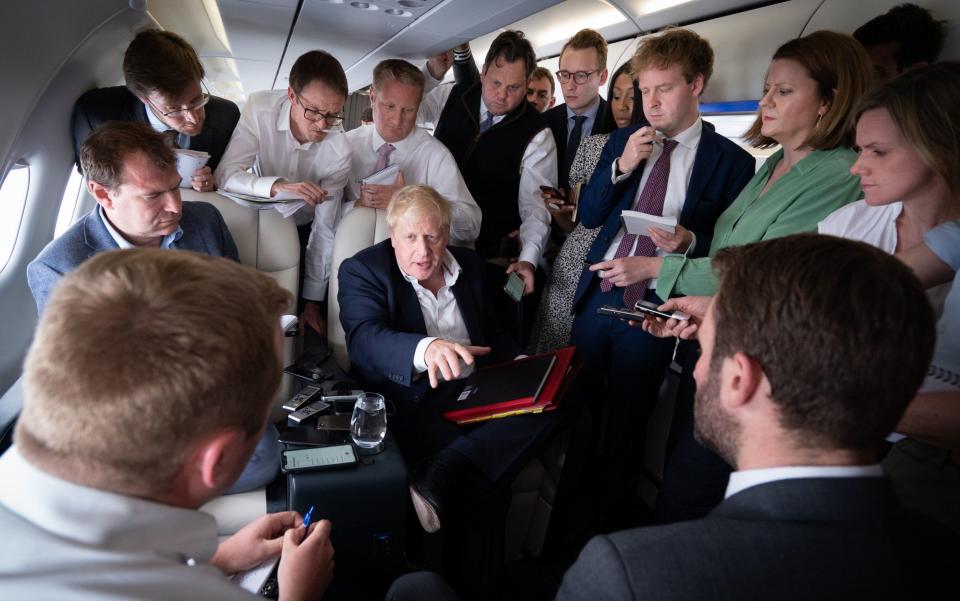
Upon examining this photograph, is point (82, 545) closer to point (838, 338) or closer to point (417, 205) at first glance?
point (838, 338)

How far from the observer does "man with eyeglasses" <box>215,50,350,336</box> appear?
2803 millimetres

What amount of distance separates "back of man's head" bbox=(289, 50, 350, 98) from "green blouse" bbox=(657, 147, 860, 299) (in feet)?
6.45

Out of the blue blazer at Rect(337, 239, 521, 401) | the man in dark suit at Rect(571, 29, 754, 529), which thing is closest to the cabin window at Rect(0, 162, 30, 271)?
the blue blazer at Rect(337, 239, 521, 401)

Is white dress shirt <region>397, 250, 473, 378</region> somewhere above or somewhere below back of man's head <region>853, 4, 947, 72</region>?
below

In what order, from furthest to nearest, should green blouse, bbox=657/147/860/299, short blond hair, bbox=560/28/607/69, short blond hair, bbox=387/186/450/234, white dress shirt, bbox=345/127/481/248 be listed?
short blond hair, bbox=560/28/607/69, white dress shirt, bbox=345/127/481/248, short blond hair, bbox=387/186/450/234, green blouse, bbox=657/147/860/299

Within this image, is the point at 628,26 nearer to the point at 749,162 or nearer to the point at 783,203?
the point at 749,162

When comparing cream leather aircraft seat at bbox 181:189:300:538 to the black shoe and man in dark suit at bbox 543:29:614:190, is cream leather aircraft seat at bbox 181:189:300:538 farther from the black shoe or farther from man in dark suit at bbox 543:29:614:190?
man in dark suit at bbox 543:29:614:190

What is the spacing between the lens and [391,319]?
266 centimetres

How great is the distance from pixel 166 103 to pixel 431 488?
84.7 inches

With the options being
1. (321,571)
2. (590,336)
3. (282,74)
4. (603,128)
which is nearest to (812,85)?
(590,336)

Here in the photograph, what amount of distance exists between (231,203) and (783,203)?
8.12 ft

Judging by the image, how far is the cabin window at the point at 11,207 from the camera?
272 cm

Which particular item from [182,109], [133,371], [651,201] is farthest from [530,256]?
[133,371]

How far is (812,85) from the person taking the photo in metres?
2.07
